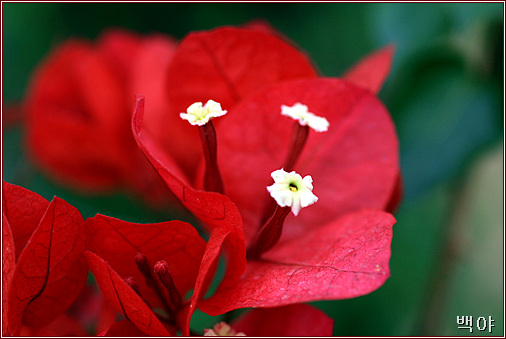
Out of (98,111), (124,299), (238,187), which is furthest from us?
(98,111)

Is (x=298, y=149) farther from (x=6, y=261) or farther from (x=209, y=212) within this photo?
(x=6, y=261)

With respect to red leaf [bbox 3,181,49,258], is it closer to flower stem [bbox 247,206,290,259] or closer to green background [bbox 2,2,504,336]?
flower stem [bbox 247,206,290,259]

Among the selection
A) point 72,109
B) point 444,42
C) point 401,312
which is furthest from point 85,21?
point 401,312

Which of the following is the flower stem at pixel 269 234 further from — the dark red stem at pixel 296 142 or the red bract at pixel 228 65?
the red bract at pixel 228 65

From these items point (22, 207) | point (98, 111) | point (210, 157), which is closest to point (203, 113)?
point (210, 157)

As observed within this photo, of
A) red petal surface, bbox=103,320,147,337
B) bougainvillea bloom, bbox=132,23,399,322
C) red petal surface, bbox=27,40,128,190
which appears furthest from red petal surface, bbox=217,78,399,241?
red petal surface, bbox=27,40,128,190
